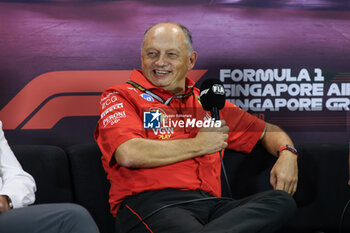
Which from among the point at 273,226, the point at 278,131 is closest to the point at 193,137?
the point at 278,131

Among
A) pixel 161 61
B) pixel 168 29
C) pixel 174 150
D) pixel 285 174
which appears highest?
pixel 168 29

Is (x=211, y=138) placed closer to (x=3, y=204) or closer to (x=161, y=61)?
(x=161, y=61)

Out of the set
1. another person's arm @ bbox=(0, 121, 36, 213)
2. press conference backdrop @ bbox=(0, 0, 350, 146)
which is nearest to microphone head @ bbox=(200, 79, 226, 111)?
press conference backdrop @ bbox=(0, 0, 350, 146)

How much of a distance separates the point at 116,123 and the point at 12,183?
545 millimetres

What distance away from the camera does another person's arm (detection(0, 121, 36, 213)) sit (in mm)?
1825

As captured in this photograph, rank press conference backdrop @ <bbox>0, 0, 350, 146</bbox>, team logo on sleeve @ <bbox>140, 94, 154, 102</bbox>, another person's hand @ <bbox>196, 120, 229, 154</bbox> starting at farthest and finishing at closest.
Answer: press conference backdrop @ <bbox>0, 0, 350, 146</bbox> < team logo on sleeve @ <bbox>140, 94, 154, 102</bbox> < another person's hand @ <bbox>196, 120, 229, 154</bbox>

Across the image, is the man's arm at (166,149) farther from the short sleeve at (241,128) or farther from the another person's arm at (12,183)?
the another person's arm at (12,183)

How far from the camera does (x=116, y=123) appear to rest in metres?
2.13

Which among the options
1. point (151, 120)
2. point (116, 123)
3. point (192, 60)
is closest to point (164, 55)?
point (192, 60)

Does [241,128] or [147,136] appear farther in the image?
[241,128]

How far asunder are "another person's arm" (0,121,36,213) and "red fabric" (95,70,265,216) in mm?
397

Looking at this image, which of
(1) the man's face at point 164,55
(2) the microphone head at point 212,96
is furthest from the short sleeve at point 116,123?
(2) the microphone head at point 212,96

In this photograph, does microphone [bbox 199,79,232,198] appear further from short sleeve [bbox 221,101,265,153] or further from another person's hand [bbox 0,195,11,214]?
another person's hand [bbox 0,195,11,214]

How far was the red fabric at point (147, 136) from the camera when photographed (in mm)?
2137
